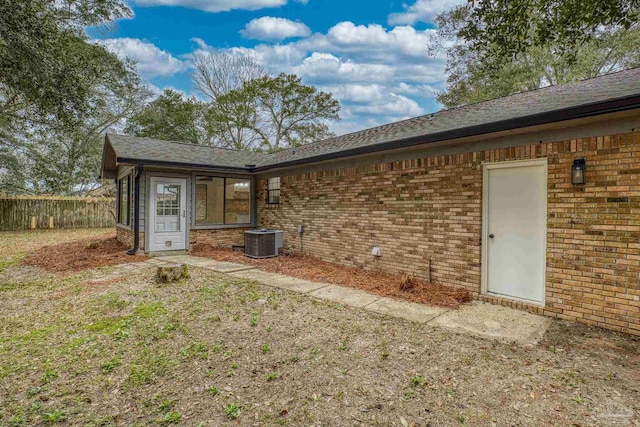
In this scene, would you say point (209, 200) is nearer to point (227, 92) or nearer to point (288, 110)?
point (288, 110)

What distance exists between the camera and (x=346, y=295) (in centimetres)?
530

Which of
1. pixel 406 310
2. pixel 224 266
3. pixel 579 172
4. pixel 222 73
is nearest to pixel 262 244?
pixel 224 266

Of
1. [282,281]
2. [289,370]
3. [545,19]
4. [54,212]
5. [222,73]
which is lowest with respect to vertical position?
[289,370]

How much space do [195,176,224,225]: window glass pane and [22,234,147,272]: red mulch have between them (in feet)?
6.48

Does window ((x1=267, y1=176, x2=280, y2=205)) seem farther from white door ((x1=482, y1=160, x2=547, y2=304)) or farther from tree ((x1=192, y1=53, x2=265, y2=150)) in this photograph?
tree ((x1=192, y1=53, x2=265, y2=150))

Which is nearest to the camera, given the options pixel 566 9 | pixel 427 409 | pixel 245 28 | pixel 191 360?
pixel 427 409

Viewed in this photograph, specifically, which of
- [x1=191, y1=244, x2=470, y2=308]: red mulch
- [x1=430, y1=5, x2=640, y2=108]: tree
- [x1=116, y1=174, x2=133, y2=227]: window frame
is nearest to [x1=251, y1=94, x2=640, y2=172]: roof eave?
[x1=191, y1=244, x2=470, y2=308]: red mulch

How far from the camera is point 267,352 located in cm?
332

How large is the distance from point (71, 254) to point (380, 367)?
9.46 m

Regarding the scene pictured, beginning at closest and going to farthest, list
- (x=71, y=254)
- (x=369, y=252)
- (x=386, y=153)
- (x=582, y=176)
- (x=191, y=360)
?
(x=191, y=360), (x=582, y=176), (x=386, y=153), (x=369, y=252), (x=71, y=254)

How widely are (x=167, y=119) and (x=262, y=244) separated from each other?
1722 centimetres

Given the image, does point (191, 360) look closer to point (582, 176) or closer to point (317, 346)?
point (317, 346)

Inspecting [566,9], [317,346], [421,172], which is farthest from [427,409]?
[566,9]

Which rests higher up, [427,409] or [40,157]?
[40,157]
